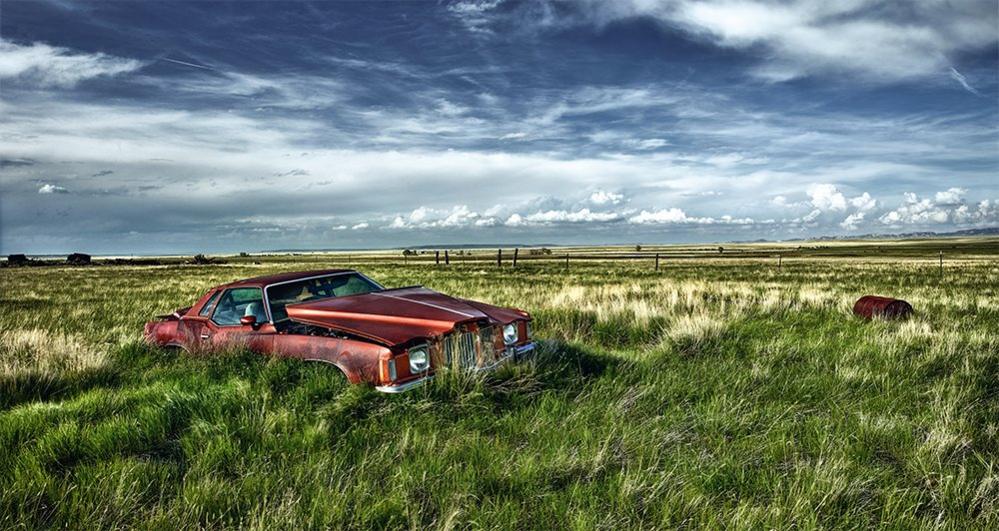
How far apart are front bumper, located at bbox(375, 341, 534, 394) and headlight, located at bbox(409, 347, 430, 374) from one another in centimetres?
9

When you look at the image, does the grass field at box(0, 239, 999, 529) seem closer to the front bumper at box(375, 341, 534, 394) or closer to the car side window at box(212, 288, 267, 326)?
the front bumper at box(375, 341, 534, 394)

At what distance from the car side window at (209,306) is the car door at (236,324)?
4 centimetres

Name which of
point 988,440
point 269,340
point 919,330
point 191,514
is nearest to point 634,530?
point 191,514

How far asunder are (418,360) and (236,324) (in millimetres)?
Answer: 2694

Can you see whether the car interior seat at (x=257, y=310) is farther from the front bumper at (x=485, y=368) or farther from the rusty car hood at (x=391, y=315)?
the front bumper at (x=485, y=368)

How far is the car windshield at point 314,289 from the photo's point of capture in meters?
6.18

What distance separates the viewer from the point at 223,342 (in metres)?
6.21

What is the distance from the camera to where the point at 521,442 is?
4.10 meters

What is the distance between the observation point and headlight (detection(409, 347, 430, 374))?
15.9 feet

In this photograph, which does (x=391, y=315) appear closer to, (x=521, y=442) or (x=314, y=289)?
(x=314, y=289)

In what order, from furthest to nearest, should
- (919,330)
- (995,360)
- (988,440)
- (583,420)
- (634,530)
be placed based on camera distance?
(919,330) < (995,360) < (583,420) < (988,440) < (634,530)

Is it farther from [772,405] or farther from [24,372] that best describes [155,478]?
[772,405]

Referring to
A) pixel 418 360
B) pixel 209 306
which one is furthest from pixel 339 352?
pixel 209 306

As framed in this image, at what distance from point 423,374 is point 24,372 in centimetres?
452
